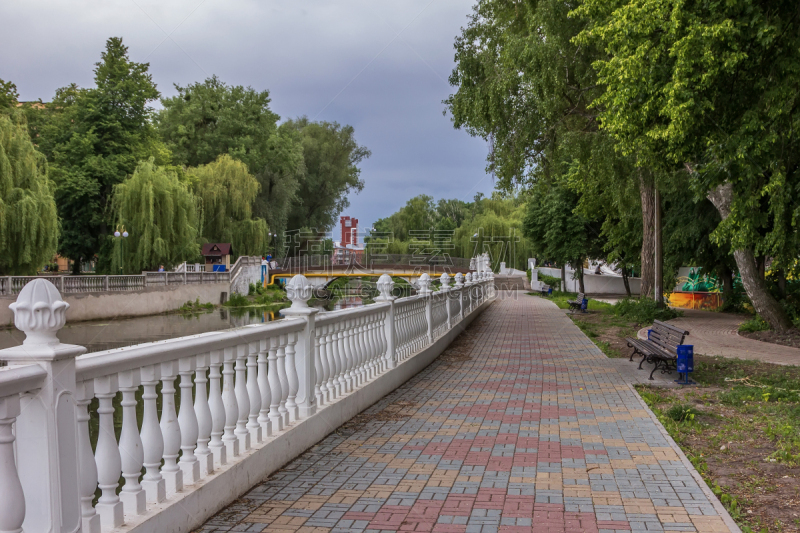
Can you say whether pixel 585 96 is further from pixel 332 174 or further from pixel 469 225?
pixel 469 225

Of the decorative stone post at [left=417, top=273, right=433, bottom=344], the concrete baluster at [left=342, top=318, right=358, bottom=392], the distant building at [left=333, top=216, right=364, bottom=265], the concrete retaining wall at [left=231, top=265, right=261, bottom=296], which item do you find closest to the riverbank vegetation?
the concrete retaining wall at [left=231, top=265, right=261, bottom=296]

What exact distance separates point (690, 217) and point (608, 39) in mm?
13116

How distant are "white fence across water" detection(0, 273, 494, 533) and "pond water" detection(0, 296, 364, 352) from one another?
17.7 m

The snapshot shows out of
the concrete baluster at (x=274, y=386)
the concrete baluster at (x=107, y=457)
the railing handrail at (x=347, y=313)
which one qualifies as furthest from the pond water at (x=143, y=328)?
the concrete baluster at (x=107, y=457)

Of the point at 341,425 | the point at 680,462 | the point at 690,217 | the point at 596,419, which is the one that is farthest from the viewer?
the point at 690,217

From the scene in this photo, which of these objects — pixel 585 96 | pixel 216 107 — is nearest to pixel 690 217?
pixel 585 96

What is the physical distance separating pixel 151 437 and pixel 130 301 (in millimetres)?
37709

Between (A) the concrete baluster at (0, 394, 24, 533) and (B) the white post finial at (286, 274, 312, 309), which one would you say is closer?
(A) the concrete baluster at (0, 394, 24, 533)

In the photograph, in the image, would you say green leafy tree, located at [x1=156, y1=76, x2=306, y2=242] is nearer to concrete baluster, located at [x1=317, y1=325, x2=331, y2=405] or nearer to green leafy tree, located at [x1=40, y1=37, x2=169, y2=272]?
green leafy tree, located at [x1=40, y1=37, x2=169, y2=272]

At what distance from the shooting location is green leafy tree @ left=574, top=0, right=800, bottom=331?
978 centimetres

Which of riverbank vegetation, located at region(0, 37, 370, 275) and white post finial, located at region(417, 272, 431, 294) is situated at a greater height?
riverbank vegetation, located at region(0, 37, 370, 275)

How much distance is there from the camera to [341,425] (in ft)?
23.3

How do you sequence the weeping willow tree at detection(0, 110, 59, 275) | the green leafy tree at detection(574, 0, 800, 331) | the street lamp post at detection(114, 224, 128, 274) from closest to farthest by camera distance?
the green leafy tree at detection(574, 0, 800, 331), the weeping willow tree at detection(0, 110, 59, 275), the street lamp post at detection(114, 224, 128, 274)

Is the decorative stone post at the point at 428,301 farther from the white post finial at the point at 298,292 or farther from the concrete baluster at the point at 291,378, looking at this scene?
the concrete baluster at the point at 291,378
